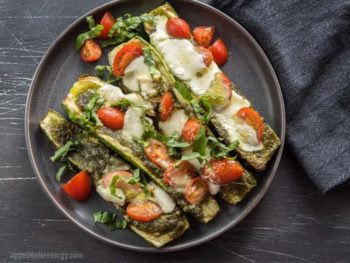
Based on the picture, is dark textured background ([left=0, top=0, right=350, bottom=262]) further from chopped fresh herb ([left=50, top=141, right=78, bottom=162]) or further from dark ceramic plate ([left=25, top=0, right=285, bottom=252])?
chopped fresh herb ([left=50, top=141, right=78, bottom=162])

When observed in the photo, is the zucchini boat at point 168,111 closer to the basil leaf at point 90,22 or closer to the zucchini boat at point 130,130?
the zucchini boat at point 130,130

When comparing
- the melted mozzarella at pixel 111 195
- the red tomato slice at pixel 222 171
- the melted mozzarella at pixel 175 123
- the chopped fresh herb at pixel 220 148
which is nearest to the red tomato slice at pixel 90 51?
the melted mozzarella at pixel 175 123

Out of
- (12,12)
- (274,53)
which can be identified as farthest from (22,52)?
(274,53)

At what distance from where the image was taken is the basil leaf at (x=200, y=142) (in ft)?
11.4

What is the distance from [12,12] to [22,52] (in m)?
0.34

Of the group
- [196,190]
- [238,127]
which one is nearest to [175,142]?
[196,190]

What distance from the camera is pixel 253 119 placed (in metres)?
3.60

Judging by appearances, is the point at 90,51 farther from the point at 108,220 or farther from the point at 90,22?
the point at 108,220

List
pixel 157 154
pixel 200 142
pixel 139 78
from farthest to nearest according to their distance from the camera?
pixel 139 78 → pixel 157 154 → pixel 200 142

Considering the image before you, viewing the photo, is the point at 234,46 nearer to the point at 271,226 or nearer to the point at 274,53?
the point at 274,53

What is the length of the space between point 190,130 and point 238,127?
0.36 meters

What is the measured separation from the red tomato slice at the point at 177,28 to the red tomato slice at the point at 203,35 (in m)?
0.09

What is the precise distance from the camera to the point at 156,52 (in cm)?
374

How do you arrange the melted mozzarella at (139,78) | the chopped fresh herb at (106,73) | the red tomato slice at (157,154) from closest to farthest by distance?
the red tomato slice at (157,154), the melted mozzarella at (139,78), the chopped fresh herb at (106,73)
